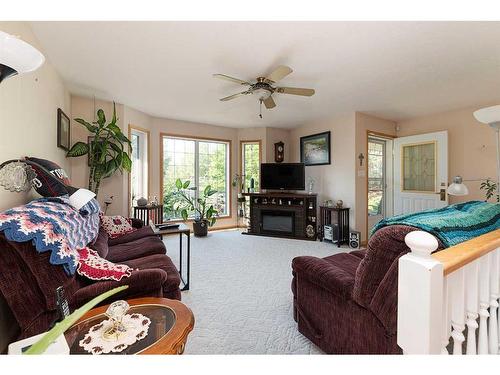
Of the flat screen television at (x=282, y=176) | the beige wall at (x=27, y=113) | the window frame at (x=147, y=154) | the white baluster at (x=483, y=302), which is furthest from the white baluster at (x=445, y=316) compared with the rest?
the window frame at (x=147, y=154)

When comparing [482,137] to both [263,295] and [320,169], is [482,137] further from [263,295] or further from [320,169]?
[263,295]

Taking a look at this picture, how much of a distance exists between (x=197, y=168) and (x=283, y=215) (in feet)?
6.93

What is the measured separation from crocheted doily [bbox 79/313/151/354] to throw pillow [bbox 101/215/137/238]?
2.03m

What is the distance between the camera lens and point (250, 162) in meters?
5.57

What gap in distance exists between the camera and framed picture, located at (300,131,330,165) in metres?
4.69

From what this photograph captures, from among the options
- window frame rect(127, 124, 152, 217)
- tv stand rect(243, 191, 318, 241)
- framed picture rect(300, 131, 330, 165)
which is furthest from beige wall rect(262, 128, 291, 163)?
window frame rect(127, 124, 152, 217)

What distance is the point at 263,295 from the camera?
2.35 m

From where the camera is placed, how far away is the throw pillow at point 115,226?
2.79 meters

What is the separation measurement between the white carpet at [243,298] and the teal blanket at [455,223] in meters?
1.08

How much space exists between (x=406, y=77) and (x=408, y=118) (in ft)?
6.86

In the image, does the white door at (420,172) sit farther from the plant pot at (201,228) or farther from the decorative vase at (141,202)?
the decorative vase at (141,202)

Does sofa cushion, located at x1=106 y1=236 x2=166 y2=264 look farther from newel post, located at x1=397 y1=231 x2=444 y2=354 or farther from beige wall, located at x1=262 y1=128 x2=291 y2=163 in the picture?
beige wall, located at x1=262 y1=128 x2=291 y2=163

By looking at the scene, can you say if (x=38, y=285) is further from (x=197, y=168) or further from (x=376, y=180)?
(x=376, y=180)
